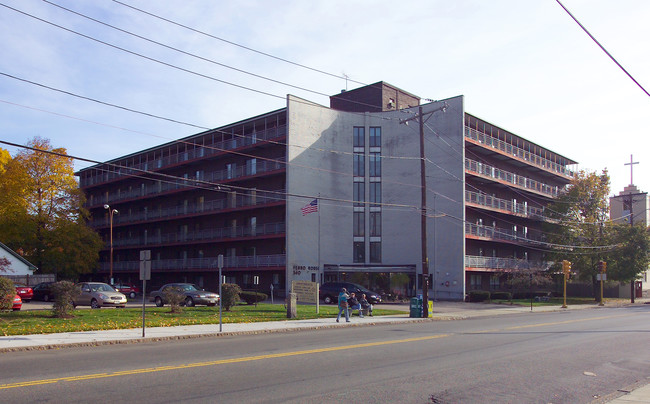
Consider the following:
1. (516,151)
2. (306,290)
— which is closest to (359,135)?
(516,151)

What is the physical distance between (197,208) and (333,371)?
49.8m

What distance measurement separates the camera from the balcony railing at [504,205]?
5119cm

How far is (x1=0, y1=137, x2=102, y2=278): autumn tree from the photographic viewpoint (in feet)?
164

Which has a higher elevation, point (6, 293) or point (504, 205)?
point (504, 205)

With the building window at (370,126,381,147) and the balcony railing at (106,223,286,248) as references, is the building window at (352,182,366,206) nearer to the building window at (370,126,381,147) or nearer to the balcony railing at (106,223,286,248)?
the building window at (370,126,381,147)

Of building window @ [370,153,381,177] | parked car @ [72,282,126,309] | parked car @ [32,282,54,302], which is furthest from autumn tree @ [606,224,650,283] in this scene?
parked car @ [32,282,54,302]

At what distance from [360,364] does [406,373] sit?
142 centimetres

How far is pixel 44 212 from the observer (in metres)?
52.5

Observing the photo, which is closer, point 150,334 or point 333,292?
point 150,334

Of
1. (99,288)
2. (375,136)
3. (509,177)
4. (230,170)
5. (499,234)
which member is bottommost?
(99,288)

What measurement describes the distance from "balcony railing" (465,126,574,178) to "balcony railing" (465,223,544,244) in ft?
25.3

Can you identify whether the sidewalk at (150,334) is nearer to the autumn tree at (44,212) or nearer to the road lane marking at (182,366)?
the road lane marking at (182,366)

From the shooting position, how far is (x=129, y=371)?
Answer: 10.9 m

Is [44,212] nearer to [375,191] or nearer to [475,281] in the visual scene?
[375,191]
